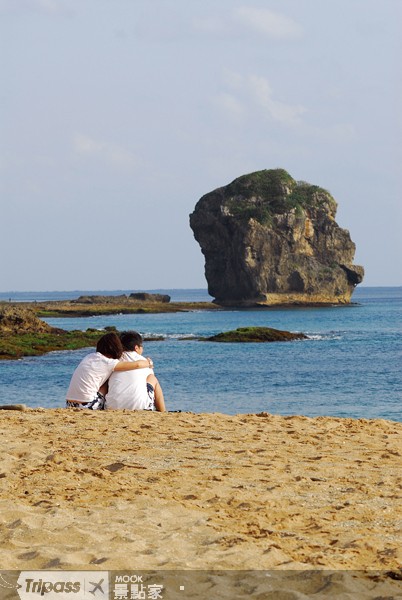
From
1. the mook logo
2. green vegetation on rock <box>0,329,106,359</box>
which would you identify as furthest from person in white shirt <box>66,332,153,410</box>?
green vegetation on rock <box>0,329,106,359</box>

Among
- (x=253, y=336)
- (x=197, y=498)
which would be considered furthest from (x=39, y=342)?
(x=197, y=498)

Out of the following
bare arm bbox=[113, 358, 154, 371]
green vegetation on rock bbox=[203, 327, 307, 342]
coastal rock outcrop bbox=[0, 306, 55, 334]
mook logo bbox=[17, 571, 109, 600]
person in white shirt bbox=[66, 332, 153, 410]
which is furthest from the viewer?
green vegetation on rock bbox=[203, 327, 307, 342]

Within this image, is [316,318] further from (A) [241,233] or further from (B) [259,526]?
(B) [259,526]

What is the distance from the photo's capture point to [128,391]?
13.3m

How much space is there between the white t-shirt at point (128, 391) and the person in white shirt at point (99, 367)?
0.15 metres

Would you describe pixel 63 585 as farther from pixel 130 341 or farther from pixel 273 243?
pixel 273 243

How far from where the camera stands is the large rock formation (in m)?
118

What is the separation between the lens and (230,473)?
8773 millimetres

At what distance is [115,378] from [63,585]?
7.81m

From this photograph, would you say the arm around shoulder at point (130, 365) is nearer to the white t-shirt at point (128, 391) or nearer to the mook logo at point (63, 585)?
the white t-shirt at point (128, 391)

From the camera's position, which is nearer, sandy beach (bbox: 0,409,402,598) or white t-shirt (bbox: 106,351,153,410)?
sandy beach (bbox: 0,409,402,598)

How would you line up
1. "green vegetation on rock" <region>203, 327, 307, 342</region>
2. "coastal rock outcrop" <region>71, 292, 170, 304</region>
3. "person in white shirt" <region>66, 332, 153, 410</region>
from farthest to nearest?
"coastal rock outcrop" <region>71, 292, 170, 304</region> < "green vegetation on rock" <region>203, 327, 307, 342</region> < "person in white shirt" <region>66, 332, 153, 410</region>

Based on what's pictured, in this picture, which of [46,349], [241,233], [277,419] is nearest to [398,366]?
[46,349]

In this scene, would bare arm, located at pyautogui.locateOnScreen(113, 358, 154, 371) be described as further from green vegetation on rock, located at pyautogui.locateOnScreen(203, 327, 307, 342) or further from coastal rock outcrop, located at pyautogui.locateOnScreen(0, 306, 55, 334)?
green vegetation on rock, located at pyautogui.locateOnScreen(203, 327, 307, 342)
